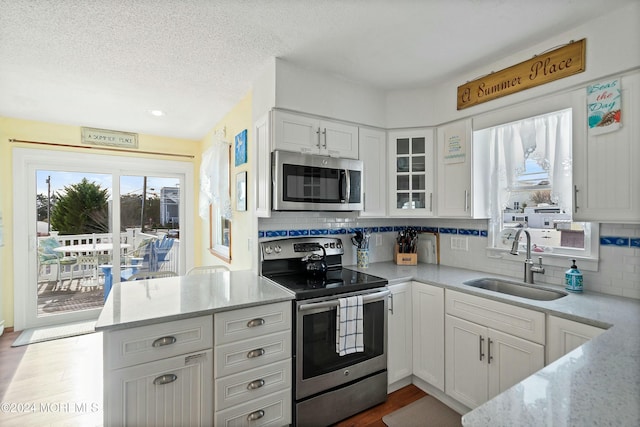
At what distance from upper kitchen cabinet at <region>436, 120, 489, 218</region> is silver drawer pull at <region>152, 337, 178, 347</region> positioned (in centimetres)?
219

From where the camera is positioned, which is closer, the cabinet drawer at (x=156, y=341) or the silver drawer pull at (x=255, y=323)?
the cabinet drawer at (x=156, y=341)

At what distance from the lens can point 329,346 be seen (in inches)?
77.3

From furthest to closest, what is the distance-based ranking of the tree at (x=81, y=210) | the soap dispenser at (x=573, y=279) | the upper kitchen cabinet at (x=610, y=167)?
1. the tree at (x=81, y=210)
2. the soap dispenser at (x=573, y=279)
3. the upper kitchen cabinet at (x=610, y=167)

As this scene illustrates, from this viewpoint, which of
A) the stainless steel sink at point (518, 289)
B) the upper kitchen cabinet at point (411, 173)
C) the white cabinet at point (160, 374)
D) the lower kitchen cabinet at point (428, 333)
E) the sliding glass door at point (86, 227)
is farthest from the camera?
the sliding glass door at point (86, 227)

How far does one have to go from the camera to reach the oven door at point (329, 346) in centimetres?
187

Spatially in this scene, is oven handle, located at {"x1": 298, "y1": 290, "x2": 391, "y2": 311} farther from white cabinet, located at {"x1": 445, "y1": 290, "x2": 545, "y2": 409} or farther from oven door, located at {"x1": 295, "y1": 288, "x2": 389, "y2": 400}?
white cabinet, located at {"x1": 445, "y1": 290, "x2": 545, "y2": 409}

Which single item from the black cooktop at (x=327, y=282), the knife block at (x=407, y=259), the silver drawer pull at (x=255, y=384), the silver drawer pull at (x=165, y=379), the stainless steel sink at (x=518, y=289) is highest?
the knife block at (x=407, y=259)

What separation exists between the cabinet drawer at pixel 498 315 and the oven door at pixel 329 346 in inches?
18.5

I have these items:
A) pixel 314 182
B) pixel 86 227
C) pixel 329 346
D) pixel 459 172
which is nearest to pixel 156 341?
pixel 329 346

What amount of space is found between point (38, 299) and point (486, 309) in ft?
15.9

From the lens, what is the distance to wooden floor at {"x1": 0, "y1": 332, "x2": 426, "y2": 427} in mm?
2053

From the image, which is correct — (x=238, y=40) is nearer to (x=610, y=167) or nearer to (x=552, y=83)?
(x=552, y=83)

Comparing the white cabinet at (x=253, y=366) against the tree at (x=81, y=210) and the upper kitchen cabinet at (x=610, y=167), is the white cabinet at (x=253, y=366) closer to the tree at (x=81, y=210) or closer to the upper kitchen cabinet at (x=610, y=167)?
the upper kitchen cabinet at (x=610, y=167)

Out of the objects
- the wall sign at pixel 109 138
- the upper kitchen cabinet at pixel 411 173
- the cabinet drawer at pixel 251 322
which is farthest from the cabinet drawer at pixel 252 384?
the wall sign at pixel 109 138
